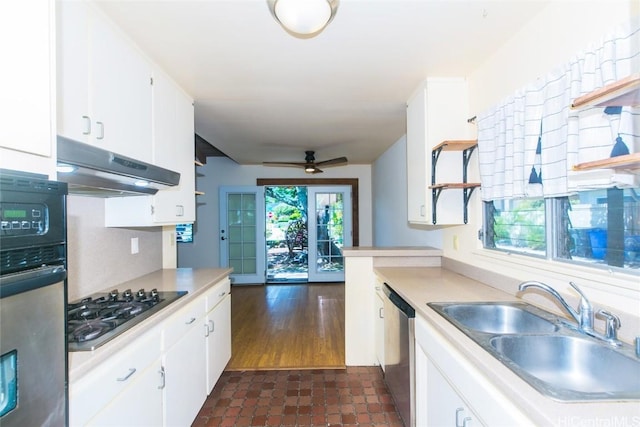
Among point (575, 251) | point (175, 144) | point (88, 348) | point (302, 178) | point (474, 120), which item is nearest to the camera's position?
point (88, 348)

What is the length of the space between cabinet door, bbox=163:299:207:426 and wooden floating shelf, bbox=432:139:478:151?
1.92m

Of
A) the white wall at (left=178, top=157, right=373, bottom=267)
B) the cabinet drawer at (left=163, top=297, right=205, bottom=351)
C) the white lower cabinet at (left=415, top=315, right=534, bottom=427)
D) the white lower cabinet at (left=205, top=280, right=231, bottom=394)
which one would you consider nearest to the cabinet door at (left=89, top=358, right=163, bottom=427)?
the cabinet drawer at (left=163, top=297, right=205, bottom=351)

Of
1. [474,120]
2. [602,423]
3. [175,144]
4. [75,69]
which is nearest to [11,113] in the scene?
[75,69]

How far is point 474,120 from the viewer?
206 centimetres

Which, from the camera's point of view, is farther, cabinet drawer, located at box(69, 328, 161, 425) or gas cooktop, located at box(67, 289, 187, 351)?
gas cooktop, located at box(67, 289, 187, 351)

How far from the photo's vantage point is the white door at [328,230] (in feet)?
19.7

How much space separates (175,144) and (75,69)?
92cm

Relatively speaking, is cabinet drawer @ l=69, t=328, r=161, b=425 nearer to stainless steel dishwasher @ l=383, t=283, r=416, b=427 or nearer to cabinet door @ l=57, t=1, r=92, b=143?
cabinet door @ l=57, t=1, r=92, b=143

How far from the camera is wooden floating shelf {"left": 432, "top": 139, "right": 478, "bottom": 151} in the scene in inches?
77.5

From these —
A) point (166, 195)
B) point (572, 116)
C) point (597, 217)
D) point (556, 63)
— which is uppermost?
point (556, 63)

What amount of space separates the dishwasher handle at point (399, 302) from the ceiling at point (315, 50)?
1495 mm

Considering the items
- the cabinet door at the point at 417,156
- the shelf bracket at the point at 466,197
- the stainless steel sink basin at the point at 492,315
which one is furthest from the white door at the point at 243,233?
the stainless steel sink basin at the point at 492,315

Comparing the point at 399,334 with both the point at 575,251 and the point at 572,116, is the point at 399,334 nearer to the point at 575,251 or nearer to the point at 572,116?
the point at 575,251

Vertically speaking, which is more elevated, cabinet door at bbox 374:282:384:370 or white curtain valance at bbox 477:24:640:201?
white curtain valance at bbox 477:24:640:201
